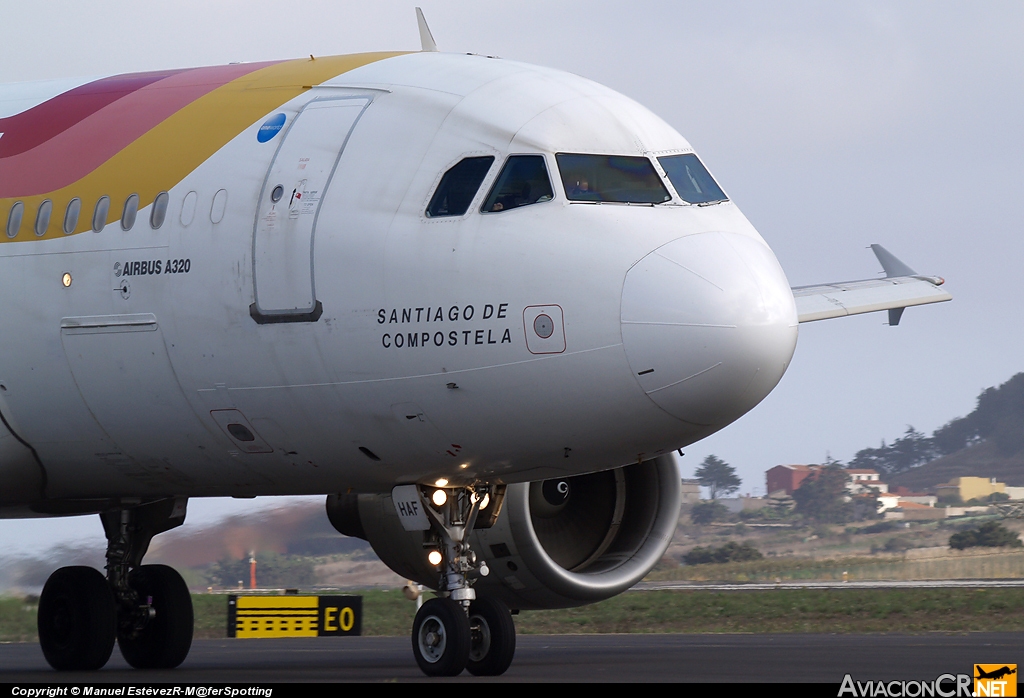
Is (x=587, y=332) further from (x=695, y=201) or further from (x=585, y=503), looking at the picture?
(x=585, y=503)

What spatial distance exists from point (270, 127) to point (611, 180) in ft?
9.03

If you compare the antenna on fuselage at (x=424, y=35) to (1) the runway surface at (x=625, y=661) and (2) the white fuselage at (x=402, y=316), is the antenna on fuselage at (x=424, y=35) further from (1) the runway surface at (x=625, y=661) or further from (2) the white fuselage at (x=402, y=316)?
(1) the runway surface at (x=625, y=661)

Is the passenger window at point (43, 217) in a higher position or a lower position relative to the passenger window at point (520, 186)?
higher

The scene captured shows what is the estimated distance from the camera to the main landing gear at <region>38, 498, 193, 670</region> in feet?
51.2

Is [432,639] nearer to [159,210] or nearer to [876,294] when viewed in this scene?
[159,210]

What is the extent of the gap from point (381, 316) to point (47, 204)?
3.40m

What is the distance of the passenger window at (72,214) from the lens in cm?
1323

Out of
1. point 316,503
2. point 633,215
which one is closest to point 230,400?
point 633,215

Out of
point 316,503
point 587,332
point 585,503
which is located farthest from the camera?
point 316,503

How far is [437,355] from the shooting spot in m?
11.7

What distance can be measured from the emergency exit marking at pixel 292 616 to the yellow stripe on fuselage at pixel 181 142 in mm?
9437

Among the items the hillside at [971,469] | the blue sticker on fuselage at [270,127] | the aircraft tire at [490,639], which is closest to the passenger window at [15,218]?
the blue sticker on fuselage at [270,127]

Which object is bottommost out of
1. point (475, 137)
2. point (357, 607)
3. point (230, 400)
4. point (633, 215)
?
point (357, 607)

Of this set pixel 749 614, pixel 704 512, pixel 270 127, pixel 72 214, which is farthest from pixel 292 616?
pixel 704 512
